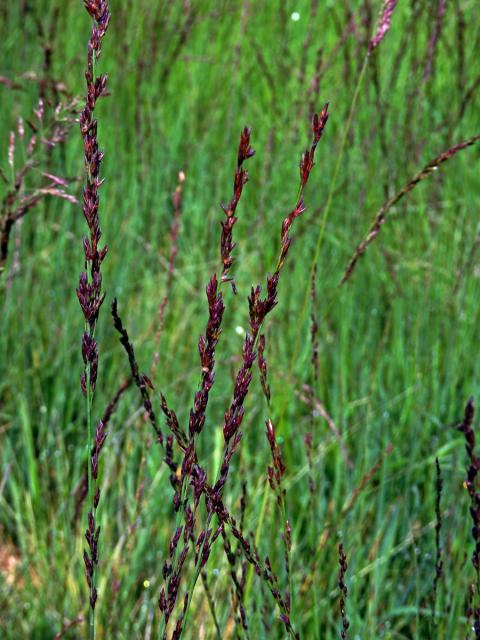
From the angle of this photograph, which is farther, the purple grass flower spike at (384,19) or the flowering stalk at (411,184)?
the purple grass flower spike at (384,19)

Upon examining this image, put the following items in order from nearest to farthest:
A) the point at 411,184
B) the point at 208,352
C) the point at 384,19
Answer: the point at 208,352 < the point at 411,184 < the point at 384,19

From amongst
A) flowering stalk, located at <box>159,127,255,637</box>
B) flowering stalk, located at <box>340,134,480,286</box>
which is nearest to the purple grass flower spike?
flowering stalk, located at <box>340,134,480,286</box>

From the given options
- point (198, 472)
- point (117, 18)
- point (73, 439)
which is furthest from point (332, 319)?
point (198, 472)

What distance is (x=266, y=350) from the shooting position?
2.62m

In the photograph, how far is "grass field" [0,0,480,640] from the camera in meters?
2.10

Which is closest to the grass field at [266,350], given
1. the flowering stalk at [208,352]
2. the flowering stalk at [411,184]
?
the flowering stalk at [411,184]

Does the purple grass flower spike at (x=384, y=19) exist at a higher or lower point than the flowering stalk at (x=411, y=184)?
higher

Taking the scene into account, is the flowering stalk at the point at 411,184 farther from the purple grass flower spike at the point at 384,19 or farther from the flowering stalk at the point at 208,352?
the flowering stalk at the point at 208,352

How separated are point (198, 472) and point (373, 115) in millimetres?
2500

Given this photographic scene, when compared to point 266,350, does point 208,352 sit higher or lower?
higher

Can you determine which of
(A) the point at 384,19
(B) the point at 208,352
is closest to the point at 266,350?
(A) the point at 384,19

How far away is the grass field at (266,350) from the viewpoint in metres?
2.10

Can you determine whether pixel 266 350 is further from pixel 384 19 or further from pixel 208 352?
pixel 208 352

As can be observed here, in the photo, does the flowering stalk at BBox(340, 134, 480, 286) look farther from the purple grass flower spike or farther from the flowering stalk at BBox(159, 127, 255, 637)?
the flowering stalk at BBox(159, 127, 255, 637)
